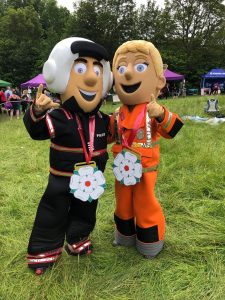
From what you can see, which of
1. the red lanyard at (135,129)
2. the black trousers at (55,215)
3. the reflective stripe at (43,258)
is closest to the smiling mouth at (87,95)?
the red lanyard at (135,129)

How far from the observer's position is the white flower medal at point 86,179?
7.55 feet

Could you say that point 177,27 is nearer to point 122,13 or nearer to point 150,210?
point 122,13

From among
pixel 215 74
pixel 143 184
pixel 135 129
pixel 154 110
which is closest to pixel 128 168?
pixel 143 184

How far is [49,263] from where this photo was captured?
2512 millimetres

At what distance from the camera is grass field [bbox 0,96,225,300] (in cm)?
230

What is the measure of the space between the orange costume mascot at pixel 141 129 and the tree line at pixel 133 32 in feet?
79.2

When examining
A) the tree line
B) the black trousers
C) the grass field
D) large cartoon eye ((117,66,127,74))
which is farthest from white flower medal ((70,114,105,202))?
the tree line

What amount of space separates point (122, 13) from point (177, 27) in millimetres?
5551

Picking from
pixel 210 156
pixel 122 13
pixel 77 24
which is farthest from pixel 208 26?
pixel 210 156

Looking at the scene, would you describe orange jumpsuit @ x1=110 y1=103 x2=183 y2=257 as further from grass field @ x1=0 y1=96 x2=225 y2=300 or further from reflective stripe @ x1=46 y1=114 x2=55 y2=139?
reflective stripe @ x1=46 y1=114 x2=55 y2=139

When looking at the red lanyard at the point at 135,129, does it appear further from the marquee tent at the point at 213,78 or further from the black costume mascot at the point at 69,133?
the marquee tent at the point at 213,78

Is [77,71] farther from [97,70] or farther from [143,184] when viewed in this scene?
[143,184]

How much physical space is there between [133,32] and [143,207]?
2654 centimetres

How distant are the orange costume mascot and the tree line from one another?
2413cm
